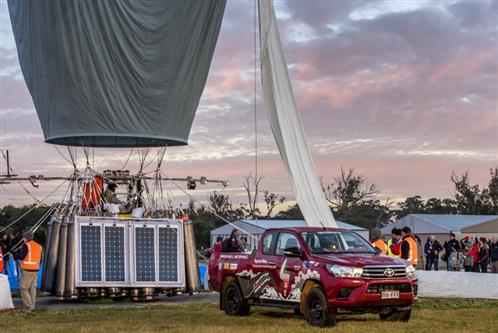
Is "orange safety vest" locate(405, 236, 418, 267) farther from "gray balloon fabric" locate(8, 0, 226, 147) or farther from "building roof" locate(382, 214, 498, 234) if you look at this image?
"building roof" locate(382, 214, 498, 234)

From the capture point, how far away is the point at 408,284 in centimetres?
1467

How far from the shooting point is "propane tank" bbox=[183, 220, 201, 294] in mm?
23094

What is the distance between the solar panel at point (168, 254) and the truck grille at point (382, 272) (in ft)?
29.6

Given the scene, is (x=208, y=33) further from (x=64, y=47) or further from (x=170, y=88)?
(x=64, y=47)

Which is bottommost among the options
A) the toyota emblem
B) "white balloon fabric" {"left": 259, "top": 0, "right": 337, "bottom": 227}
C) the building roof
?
the toyota emblem

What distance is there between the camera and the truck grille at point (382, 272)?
47.3ft

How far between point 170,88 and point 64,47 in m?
→ 3.24

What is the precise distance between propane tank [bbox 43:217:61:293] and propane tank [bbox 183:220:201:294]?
3.23m

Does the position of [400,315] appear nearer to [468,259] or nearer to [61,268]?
[61,268]

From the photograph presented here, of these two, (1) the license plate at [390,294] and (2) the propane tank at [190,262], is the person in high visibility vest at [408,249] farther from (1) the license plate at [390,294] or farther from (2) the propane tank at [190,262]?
(2) the propane tank at [190,262]

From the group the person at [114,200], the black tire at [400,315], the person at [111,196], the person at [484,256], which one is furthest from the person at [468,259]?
the black tire at [400,315]

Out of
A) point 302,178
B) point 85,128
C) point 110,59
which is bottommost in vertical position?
point 302,178

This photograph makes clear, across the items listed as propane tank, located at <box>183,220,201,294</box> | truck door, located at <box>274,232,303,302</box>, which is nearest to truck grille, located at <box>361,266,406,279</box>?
truck door, located at <box>274,232,303,302</box>

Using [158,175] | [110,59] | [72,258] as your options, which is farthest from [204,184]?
[72,258]
